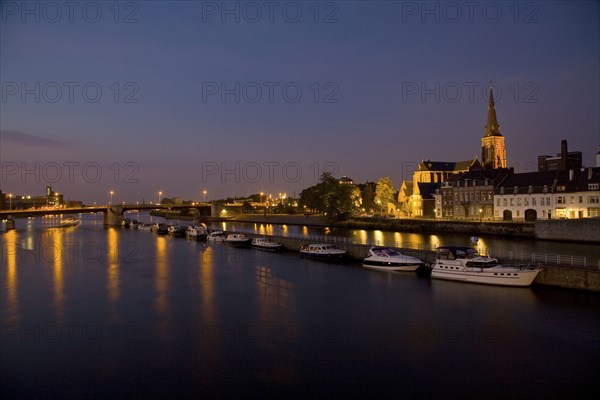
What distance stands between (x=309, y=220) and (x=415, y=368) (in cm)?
11377

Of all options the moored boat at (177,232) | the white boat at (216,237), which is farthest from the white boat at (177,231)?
the white boat at (216,237)

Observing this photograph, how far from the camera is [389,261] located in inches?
1791

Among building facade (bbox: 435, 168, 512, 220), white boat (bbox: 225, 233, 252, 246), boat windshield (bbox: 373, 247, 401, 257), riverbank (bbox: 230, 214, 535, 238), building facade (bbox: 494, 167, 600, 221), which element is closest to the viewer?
boat windshield (bbox: 373, 247, 401, 257)

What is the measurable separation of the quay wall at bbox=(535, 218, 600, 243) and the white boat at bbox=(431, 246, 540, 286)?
27029 millimetres

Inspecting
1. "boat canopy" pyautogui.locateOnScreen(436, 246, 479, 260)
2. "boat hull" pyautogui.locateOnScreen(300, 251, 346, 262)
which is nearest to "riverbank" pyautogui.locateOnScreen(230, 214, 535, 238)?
"boat canopy" pyautogui.locateOnScreen(436, 246, 479, 260)

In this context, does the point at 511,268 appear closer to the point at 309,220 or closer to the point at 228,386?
the point at 228,386

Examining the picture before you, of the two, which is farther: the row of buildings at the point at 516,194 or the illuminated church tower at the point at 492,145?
the illuminated church tower at the point at 492,145

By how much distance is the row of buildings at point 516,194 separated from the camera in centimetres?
7190

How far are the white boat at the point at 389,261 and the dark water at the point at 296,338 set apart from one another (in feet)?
5.63

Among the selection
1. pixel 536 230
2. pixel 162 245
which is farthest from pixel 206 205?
pixel 536 230

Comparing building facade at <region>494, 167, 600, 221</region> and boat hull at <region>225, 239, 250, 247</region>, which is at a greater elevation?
building facade at <region>494, 167, 600, 221</region>

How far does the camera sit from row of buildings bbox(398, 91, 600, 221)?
7190 centimetres

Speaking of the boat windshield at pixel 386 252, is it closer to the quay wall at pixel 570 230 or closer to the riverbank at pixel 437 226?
the quay wall at pixel 570 230

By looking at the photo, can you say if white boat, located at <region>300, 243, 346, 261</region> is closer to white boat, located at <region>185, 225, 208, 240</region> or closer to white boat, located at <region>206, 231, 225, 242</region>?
white boat, located at <region>206, 231, 225, 242</region>
